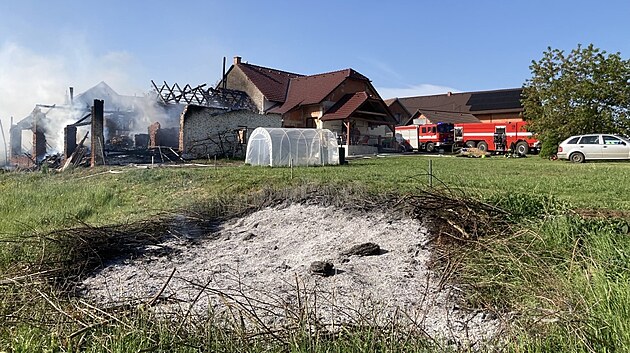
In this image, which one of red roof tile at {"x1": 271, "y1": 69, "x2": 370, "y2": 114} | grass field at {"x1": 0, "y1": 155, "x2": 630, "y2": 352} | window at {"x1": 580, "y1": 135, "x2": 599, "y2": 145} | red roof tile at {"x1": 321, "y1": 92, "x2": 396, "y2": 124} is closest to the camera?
grass field at {"x1": 0, "y1": 155, "x2": 630, "y2": 352}

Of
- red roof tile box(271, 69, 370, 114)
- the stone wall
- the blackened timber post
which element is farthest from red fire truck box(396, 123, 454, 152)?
the blackened timber post

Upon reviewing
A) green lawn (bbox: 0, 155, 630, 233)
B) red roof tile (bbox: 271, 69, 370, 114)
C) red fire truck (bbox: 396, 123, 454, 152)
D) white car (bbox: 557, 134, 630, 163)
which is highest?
red roof tile (bbox: 271, 69, 370, 114)

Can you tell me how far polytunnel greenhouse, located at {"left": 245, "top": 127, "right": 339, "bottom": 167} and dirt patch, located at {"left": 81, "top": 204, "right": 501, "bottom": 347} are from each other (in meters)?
10.5

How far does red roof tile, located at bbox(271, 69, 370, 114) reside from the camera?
1454 inches

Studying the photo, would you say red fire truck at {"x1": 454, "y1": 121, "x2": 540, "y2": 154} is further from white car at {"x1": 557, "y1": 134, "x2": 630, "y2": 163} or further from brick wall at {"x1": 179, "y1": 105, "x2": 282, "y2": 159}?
brick wall at {"x1": 179, "y1": 105, "x2": 282, "y2": 159}

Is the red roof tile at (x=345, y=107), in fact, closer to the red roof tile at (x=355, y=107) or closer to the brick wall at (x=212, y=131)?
the red roof tile at (x=355, y=107)

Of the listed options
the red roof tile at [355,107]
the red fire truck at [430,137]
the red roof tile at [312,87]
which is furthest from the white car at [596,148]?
the red roof tile at [312,87]

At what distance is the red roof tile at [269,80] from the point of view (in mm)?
38375

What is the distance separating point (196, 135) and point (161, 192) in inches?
570

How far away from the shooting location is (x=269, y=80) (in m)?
40.2

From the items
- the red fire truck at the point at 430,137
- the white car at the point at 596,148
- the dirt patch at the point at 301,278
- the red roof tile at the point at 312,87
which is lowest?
the dirt patch at the point at 301,278

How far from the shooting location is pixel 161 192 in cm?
1241

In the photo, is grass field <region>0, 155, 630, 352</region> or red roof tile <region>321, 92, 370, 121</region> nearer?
grass field <region>0, 155, 630, 352</region>

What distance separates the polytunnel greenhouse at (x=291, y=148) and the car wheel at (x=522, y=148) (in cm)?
1502
